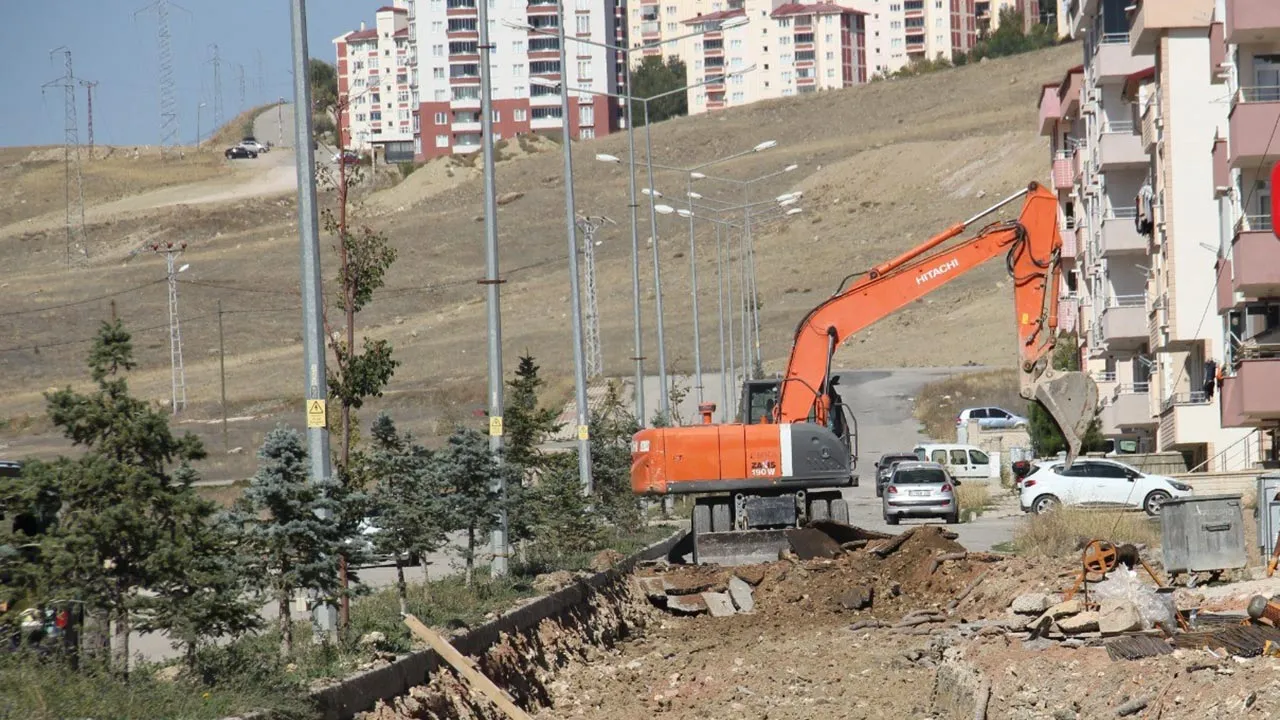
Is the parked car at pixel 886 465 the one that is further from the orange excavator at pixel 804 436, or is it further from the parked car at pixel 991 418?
the orange excavator at pixel 804 436

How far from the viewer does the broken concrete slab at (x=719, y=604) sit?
26484 millimetres

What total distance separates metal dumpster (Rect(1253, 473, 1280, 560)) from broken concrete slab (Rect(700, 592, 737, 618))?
697 cm

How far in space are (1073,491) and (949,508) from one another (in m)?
2.83

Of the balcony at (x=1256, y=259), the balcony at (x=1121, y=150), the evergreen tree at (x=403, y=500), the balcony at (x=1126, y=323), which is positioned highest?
the balcony at (x=1121, y=150)

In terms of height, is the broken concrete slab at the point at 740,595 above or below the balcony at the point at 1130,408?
below

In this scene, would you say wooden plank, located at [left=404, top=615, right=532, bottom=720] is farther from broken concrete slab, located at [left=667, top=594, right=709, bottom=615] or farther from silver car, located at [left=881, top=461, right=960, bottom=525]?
silver car, located at [left=881, top=461, right=960, bottom=525]

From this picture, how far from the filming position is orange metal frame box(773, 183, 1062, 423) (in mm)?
29109

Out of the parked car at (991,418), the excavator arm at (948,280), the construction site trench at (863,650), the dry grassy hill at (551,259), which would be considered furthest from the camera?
the dry grassy hill at (551,259)

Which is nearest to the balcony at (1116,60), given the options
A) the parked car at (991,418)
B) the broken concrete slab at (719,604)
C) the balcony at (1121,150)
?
the balcony at (1121,150)

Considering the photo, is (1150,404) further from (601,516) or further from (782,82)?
(782,82)

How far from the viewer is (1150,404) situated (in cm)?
5638

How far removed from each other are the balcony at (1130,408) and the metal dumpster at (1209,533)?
35585mm

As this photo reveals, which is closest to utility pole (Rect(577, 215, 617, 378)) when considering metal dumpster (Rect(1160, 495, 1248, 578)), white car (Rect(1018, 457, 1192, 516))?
white car (Rect(1018, 457, 1192, 516))

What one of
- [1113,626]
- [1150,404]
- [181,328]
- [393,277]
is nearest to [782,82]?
[393,277]
